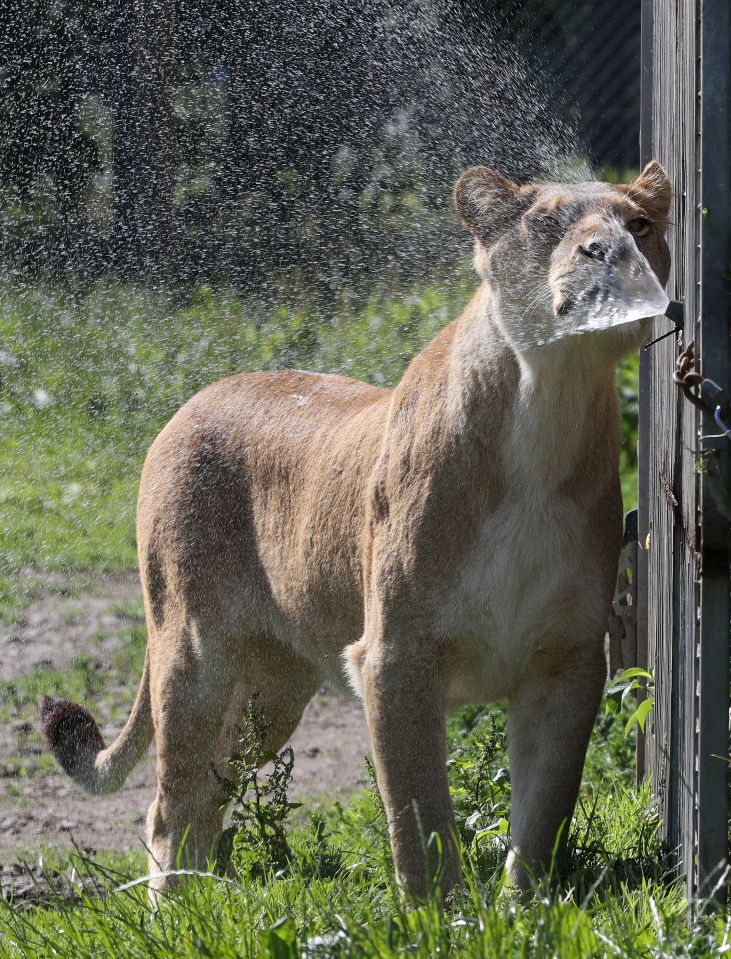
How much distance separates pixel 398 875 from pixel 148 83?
7.89 m

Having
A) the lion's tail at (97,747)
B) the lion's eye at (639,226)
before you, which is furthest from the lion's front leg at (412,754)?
the lion's tail at (97,747)

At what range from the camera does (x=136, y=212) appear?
1060 cm

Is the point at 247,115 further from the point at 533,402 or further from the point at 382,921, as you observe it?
the point at 382,921

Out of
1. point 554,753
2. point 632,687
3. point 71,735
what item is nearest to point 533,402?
point 554,753

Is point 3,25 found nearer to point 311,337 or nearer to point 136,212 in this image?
point 136,212

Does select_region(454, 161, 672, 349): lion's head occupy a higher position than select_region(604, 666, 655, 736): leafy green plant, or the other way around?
select_region(454, 161, 672, 349): lion's head

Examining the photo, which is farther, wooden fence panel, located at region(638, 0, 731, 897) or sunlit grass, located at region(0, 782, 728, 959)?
wooden fence panel, located at region(638, 0, 731, 897)

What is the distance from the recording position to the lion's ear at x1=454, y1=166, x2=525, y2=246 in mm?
3242

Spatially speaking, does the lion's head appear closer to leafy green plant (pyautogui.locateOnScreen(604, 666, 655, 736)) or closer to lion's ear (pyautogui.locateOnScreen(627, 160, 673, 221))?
lion's ear (pyautogui.locateOnScreen(627, 160, 673, 221))

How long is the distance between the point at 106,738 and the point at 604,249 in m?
4.17

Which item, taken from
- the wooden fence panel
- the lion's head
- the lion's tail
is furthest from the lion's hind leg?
the lion's head

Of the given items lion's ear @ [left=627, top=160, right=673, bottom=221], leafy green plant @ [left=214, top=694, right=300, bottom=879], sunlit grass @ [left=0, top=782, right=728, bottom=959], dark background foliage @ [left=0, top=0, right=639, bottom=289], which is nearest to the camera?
sunlit grass @ [left=0, top=782, right=728, bottom=959]

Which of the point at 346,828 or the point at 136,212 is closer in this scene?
the point at 346,828

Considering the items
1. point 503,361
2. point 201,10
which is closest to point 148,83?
point 201,10
